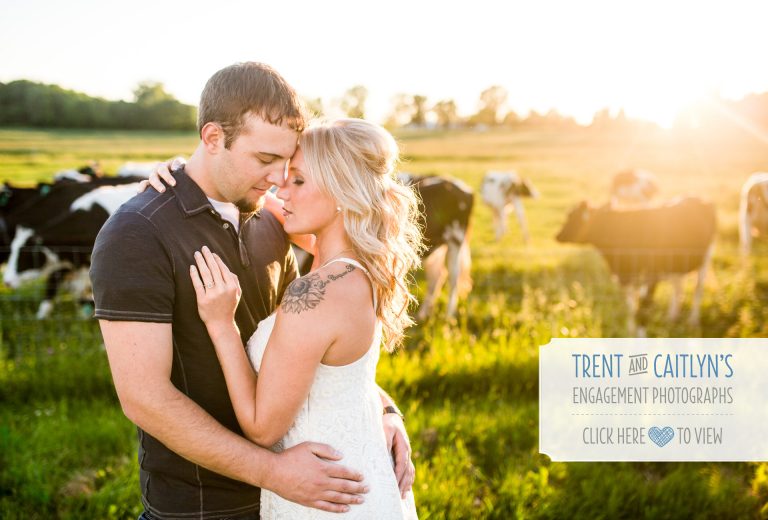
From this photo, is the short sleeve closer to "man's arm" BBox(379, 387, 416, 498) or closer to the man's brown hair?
the man's brown hair

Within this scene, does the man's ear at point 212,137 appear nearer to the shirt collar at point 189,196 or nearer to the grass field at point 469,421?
the shirt collar at point 189,196

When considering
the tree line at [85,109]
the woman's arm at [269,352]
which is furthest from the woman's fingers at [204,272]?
the tree line at [85,109]

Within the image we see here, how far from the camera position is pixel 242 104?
2.00 meters

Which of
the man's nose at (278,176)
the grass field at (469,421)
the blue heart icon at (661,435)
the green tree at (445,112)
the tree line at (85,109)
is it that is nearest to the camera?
the man's nose at (278,176)

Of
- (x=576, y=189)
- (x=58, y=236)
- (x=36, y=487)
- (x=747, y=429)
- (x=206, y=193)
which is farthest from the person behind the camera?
(x=576, y=189)

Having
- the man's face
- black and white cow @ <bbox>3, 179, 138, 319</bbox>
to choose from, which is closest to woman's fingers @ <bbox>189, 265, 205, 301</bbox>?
the man's face

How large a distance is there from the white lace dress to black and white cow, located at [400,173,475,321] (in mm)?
6966

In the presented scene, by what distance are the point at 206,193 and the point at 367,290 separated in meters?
0.62

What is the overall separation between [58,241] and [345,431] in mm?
6927

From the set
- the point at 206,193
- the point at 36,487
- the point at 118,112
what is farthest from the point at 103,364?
the point at 118,112

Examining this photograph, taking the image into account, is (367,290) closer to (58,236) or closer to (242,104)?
(242,104)

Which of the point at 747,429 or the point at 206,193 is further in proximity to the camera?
the point at 747,429

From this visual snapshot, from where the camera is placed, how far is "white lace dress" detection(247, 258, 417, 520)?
2.01 meters

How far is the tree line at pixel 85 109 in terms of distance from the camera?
11273 mm
